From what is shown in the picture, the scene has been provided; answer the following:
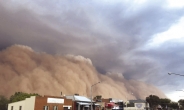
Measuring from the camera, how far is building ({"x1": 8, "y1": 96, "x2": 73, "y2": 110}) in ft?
169

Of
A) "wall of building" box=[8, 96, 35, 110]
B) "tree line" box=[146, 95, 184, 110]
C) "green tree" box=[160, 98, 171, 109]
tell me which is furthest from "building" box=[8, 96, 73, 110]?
"green tree" box=[160, 98, 171, 109]

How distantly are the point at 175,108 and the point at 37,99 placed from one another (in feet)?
372

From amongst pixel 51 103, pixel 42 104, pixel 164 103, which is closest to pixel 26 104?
pixel 42 104

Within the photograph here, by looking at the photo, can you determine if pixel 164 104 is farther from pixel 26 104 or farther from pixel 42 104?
pixel 26 104

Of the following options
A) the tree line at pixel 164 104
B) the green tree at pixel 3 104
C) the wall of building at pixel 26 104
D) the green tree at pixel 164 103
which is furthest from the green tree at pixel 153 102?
the wall of building at pixel 26 104

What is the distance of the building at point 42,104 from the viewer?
169 ft

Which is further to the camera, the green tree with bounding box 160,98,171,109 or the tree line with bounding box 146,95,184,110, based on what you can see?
the green tree with bounding box 160,98,171,109

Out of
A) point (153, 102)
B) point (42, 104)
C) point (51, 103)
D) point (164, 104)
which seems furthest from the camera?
point (153, 102)

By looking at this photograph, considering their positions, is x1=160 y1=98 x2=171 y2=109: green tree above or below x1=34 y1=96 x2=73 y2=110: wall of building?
below

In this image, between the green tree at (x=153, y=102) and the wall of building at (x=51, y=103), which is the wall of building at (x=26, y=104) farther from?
the green tree at (x=153, y=102)

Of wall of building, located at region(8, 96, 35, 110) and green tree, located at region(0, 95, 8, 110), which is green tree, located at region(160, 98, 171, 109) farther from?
wall of building, located at region(8, 96, 35, 110)

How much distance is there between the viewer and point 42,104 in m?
52.2

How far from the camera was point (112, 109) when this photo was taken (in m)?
48.9

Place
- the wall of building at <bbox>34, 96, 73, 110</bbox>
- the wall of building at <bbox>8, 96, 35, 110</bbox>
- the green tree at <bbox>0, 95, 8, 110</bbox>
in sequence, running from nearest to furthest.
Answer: the wall of building at <bbox>34, 96, 73, 110</bbox>, the wall of building at <bbox>8, 96, 35, 110</bbox>, the green tree at <bbox>0, 95, 8, 110</bbox>
